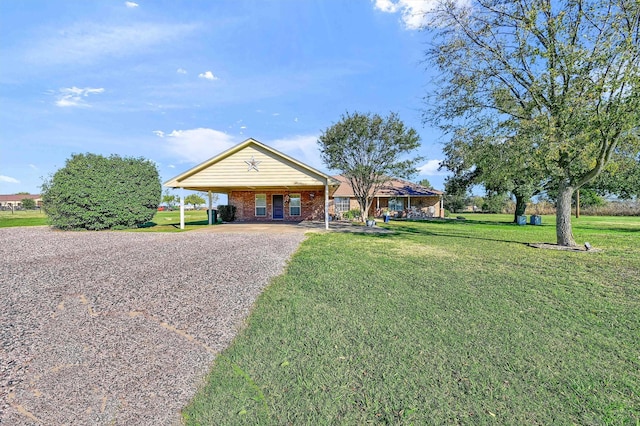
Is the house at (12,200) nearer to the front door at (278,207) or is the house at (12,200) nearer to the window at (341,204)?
the front door at (278,207)

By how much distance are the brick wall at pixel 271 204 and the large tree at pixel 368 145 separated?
114 inches

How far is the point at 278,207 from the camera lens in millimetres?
22016

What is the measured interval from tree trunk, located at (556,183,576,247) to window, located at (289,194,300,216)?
15.6 m

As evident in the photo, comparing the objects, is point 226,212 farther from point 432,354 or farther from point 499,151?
point 432,354

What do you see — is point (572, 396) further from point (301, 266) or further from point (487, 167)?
point (487, 167)

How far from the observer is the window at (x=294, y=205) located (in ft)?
72.3

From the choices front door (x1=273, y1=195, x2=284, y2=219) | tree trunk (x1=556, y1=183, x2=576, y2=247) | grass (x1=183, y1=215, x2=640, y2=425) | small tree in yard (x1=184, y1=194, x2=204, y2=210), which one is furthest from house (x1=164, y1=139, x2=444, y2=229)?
small tree in yard (x1=184, y1=194, x2=204, y2=210)

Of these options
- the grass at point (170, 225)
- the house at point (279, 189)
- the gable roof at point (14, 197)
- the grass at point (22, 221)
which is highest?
the gable roof at point (14, 197)

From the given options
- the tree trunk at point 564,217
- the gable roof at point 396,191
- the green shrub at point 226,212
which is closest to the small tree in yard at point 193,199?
the gable roof at point 396,191

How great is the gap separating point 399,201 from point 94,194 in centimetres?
2426

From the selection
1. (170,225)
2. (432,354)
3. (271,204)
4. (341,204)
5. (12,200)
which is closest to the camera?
(432,354)

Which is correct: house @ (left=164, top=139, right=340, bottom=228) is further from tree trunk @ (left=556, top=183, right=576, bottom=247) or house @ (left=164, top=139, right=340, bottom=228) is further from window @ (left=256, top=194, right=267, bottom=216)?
tree trunk @ (left=556, top=183, right=576, bottom=247)

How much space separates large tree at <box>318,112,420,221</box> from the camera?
68.5 feet

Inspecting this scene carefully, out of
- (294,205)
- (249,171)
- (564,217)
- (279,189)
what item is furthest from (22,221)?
(564,217)
